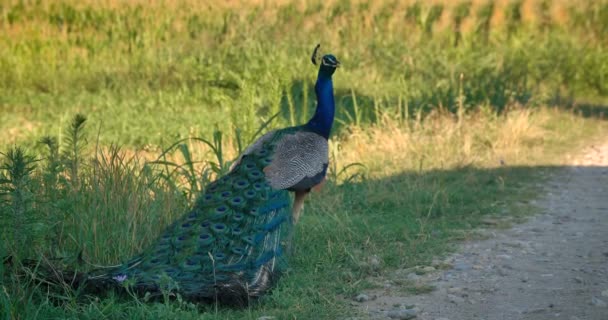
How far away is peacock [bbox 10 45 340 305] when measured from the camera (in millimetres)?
4754

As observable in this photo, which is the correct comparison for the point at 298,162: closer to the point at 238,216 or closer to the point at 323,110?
the point at 323,110

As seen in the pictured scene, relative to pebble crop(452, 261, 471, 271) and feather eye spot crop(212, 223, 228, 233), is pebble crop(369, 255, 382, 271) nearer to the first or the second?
pebble crop(452, 261, 471, 271)

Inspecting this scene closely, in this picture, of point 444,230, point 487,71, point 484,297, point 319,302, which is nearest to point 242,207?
point 319,302

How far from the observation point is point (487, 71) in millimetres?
14172

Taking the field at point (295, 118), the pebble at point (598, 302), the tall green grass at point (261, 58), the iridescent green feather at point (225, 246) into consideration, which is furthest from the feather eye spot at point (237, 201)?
the tall green grass at point (261, 58)

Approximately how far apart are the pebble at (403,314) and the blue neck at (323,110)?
170 cm

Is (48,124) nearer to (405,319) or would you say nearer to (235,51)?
(235,51)

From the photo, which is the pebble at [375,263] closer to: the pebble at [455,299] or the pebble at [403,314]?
the pebble at [455,299]

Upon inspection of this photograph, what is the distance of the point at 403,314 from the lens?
4973 millimetres

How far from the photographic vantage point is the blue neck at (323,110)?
20.8 feet

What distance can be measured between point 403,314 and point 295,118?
5.70 m

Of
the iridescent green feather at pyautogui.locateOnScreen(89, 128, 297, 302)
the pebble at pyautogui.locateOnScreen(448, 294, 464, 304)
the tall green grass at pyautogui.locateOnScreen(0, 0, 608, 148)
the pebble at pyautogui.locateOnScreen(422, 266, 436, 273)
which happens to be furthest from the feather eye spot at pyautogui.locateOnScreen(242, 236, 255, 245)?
the tall green grass at pyautogui.locateOnScreen(0, 0, 608, 148)

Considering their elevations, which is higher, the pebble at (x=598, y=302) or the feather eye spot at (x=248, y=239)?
the feather eye spot at (x=248, y=239)

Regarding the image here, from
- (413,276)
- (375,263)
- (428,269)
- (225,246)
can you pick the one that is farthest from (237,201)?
(428,269)
